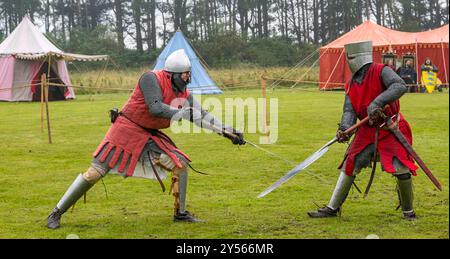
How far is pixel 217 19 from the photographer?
47.7m

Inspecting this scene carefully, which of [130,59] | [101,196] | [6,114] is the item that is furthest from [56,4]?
[101,196]

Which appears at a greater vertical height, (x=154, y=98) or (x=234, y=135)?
(x=154, y=98)

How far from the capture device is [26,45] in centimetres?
2194

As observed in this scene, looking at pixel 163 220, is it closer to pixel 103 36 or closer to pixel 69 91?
pixel 69 91

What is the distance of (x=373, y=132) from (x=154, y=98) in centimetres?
156

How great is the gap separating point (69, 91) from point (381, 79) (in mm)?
19121

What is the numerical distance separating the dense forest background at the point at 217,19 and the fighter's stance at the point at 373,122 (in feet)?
126

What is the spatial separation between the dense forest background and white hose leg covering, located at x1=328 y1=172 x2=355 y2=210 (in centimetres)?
3821

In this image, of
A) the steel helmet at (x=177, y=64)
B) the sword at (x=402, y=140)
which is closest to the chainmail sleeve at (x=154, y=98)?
the steel helmet at (x=177, y=64)

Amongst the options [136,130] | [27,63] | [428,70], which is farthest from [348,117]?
[27,63]

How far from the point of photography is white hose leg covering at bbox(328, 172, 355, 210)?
5.02 metres

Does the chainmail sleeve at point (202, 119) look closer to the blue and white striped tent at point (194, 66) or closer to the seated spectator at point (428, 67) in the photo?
the blue and white striped tent at point (194, 66)

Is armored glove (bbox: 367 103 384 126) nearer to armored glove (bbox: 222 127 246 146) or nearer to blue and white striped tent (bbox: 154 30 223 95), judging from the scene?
armored glove (bbox: 222 127 246 146)

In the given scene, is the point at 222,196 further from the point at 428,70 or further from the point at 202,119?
the point at 428,70
